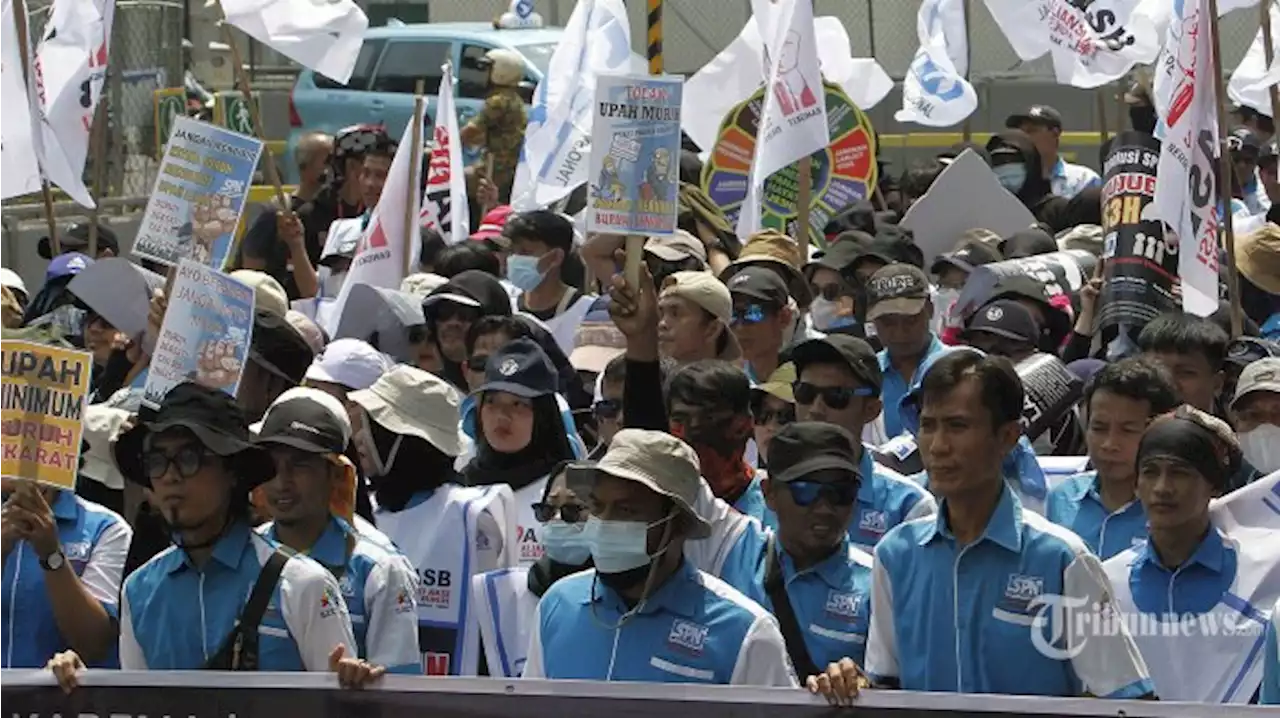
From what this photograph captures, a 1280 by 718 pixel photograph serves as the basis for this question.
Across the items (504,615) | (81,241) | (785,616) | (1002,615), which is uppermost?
(1002,615)

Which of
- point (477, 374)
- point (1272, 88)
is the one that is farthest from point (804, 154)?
point (477, 374)

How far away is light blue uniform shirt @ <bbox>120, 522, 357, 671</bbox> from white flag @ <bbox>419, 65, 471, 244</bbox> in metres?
7.40

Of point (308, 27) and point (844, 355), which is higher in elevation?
point (308, 27)

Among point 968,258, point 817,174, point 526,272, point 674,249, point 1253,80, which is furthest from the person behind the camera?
point 817,174

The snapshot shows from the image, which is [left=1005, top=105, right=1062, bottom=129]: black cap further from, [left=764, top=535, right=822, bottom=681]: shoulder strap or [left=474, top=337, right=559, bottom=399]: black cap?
[left=764, top=535, right=822, bottom=681]: shoulder strap

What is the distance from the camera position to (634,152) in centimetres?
909

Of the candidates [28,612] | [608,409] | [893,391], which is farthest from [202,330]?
[893,391]

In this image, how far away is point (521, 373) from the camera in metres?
8.59

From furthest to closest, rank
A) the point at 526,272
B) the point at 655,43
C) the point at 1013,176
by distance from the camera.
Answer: the point at 1013,176
the point at 526,272
the point at 655,43

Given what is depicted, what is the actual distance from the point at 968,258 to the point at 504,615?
473cm

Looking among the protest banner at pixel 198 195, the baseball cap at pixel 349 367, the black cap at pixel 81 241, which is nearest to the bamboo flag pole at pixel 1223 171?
the baseball cap at pixel 349 367

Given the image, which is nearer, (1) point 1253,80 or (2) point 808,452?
(2) point 808,452

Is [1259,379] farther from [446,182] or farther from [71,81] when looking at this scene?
[71,81]

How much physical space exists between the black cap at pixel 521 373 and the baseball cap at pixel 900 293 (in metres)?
1.63
